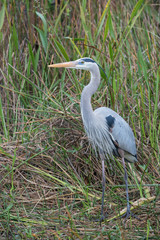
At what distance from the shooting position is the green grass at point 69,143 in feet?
8.00

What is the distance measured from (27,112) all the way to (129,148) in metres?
1.17

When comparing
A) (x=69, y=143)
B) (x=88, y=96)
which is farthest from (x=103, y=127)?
(x=69, y=143)

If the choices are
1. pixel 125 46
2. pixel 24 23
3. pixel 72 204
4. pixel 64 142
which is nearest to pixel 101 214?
pixel 72 204

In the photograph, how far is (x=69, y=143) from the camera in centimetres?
313

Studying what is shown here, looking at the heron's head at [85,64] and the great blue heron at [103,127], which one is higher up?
the heron's head at [85,64]

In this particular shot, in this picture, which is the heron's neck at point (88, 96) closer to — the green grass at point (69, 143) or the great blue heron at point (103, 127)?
the great blue heron at point (103, 127)

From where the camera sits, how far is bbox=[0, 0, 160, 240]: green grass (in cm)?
244

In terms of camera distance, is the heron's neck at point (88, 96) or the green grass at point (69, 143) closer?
the green grass at point (69, 143)

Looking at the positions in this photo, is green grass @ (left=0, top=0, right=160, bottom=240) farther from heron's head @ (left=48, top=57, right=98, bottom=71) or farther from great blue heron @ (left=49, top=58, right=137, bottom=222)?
heron's head @ (left=48, top=57, right=98, bottom=71)

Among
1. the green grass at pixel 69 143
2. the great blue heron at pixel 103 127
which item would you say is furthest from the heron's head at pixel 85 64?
the green grass at pixel 69 143

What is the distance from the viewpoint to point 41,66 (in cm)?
396

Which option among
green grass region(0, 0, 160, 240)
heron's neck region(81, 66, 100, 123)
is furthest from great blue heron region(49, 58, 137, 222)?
green grass region(0, 0, 160, 240)

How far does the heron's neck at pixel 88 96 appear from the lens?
8.72 feet

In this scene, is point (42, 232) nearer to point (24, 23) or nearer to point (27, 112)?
point (27, 112)
